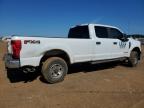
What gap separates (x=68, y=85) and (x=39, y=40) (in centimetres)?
171

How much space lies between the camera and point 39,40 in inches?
230

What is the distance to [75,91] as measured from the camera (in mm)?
5547

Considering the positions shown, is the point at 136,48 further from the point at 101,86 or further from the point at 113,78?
the point at 101,86

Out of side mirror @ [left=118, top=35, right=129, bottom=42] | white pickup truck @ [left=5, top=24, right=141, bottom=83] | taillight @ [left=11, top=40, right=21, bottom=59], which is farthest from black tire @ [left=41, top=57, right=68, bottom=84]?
side mirror @ [left=118, top=35, right=129, bottom=42]

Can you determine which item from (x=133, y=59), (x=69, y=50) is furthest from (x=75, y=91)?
(x=133, y=59)

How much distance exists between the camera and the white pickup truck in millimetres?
5684

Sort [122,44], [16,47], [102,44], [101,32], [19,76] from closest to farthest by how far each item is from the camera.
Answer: [16,47]
[19,76]
[102,44]
[101,32]
[122,44]

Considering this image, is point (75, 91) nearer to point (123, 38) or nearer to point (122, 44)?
point (122, 44)

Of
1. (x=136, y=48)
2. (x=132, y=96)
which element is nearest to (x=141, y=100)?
(x=132, y=96)

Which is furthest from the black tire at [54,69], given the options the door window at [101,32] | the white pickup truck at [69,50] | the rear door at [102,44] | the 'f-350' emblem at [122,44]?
the 'f-350' emblem at [122,44]

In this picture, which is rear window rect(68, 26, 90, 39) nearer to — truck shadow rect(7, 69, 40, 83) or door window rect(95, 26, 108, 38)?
door window rect(95, 26, 108, 38)

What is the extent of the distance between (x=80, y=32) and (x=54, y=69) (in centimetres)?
235

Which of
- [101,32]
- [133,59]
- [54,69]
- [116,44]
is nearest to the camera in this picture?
[54,69]

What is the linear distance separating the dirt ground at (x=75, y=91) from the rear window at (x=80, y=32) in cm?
155
